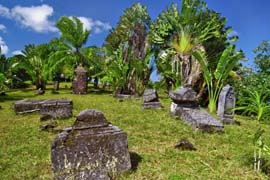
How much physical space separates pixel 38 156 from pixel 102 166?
184 centimetres

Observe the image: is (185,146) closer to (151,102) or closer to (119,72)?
(151,102)

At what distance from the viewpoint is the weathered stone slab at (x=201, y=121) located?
7.88m

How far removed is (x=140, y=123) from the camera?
350 inches

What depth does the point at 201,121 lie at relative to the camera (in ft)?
26.4

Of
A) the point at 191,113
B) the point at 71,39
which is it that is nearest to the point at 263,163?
the point at 191,113

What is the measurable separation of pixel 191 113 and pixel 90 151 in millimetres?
5204

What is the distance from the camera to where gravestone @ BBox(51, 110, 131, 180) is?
4.38 metres

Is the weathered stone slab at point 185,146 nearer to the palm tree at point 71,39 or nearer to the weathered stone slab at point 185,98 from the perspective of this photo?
the weathered stone slab at point 185,98

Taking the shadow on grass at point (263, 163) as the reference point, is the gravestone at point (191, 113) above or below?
above

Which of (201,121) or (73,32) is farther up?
(73,32)

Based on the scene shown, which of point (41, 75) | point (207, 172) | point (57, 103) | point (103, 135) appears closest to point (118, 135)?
point (103, 135)

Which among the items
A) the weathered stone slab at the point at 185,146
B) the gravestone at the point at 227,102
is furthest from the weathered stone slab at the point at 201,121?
the weathered stone slab at the point at 185,146

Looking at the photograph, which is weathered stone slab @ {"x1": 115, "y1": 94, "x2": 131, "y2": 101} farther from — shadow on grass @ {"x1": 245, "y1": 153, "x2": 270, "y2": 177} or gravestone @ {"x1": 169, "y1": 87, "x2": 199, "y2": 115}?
shadow on grass @ {"x1": 245, "y1": 153, "x2": 270, "y2": 177}

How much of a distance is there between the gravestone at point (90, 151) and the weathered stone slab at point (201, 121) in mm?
3767
